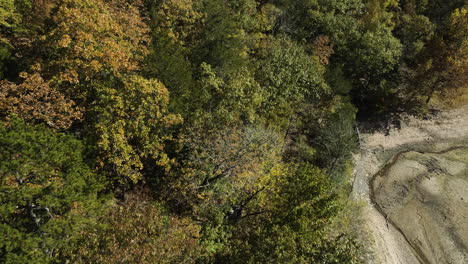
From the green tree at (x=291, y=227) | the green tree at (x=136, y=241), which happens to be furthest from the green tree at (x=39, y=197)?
the green tree at (x=291, y=227)

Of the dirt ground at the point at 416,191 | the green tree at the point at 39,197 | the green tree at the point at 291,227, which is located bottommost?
the dirt ground at the point at 416,191

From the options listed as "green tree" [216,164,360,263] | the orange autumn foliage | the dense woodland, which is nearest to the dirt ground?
the dense woodland

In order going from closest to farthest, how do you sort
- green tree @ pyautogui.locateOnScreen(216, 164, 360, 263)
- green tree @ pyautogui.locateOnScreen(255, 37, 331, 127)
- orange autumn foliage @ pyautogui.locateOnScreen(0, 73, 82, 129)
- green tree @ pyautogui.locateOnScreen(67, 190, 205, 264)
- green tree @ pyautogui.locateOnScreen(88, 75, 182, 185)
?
green tree @ pyautogui.locateOnScreen(67, 190, 205, 264) < green tree @ pyautogui.locateOnScreen(216, 164, 360, 263) < orange autumn foliage @ pyautogui.locateOnScreen(0, 73, 82, 129) < green tree @ pyautogui.locateOnScreen(88, 75, 182, 185) < green tree @ pyautogui.locateOnScreen(255, 37, 331, 127)

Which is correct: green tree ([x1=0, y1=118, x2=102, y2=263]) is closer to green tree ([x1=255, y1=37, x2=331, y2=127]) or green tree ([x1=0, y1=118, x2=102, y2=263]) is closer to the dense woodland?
the dense woodland

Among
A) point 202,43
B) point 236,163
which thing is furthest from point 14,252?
point 202,43

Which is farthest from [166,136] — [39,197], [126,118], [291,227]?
[291,227]

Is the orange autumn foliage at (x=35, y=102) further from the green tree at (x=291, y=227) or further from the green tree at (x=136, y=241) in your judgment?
the green tree at (x=291, y=227)
